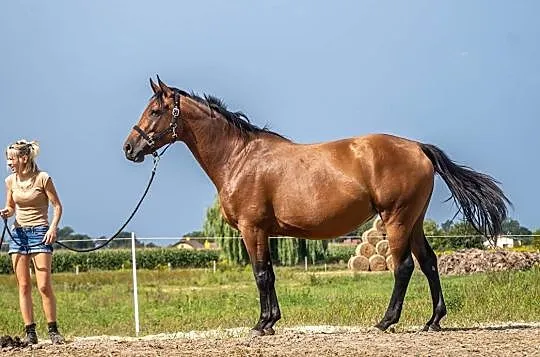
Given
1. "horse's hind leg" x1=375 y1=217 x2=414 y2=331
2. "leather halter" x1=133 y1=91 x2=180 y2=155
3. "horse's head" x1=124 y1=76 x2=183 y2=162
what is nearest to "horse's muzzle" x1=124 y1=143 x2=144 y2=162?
"horse's head" x1=124 y1=76 x2=183 y2=162

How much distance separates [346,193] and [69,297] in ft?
44.0

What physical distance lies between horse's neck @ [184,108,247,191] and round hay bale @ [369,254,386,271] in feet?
77.8

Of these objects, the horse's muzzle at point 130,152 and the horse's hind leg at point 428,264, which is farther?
the horse's hind leg at point 428,264

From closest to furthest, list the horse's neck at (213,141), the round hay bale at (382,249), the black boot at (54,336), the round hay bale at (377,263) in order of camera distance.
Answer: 1. the black boot at (54,336)
2. the horse's neck at (213,141)
3. the round hay bale at (377,263)
4. the round hay bale at (382,249)

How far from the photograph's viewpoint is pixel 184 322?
12.5 m

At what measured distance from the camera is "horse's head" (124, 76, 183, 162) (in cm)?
887

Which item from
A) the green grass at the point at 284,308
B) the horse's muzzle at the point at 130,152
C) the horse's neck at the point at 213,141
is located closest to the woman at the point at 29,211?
the horse's muzzle at the point at 130,152

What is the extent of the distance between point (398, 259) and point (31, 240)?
12.1ft

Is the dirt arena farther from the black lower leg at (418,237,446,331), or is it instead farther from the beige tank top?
the beige tank top

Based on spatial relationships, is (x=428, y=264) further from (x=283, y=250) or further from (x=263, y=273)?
(x=283, y=250)

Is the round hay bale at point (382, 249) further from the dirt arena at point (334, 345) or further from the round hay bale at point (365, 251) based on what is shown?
the dirt arena at point (334, 345)

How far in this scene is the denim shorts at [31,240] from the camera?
827 centimetres

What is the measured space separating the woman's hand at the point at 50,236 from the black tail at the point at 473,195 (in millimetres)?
3906

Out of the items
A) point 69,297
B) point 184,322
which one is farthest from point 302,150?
point 69,297
